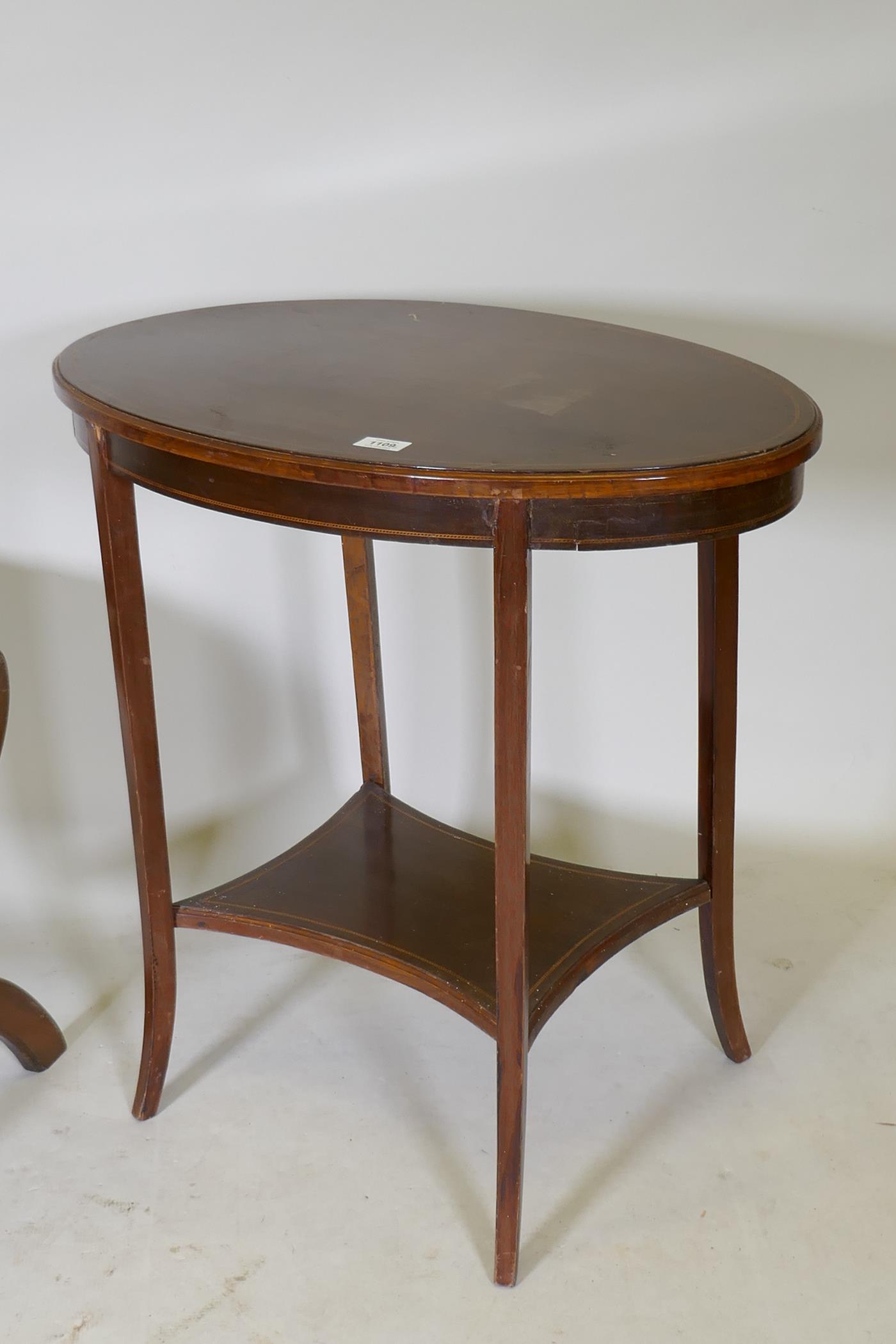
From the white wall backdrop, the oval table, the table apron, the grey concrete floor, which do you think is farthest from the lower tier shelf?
the table apron

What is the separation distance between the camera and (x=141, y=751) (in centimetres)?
198

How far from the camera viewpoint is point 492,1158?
208 cm

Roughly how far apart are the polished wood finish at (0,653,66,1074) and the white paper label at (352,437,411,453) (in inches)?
37.2

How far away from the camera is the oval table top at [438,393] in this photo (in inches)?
59.3

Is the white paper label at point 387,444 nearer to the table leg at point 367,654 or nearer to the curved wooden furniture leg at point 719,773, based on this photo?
the curved wooden furniture leg at point 719,773

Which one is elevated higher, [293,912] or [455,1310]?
[293,912]

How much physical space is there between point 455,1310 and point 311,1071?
21.7 inches

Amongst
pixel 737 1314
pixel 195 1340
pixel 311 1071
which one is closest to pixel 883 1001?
pixel 737 1314

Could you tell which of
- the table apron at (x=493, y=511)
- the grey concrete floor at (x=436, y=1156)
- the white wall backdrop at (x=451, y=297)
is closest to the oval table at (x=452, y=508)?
the table apron at (x=493, y=511)

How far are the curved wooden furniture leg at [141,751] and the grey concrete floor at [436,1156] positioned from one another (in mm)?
138

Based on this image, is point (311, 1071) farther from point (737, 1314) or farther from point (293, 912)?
point (737, 1314)

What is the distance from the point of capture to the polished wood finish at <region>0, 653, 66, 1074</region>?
2189 millimetres

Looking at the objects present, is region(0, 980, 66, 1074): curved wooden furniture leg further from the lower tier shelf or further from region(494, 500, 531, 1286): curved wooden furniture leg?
region(494, 500, 531, 1286): curved wooden furniture leg

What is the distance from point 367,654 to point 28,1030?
858 millimetres
